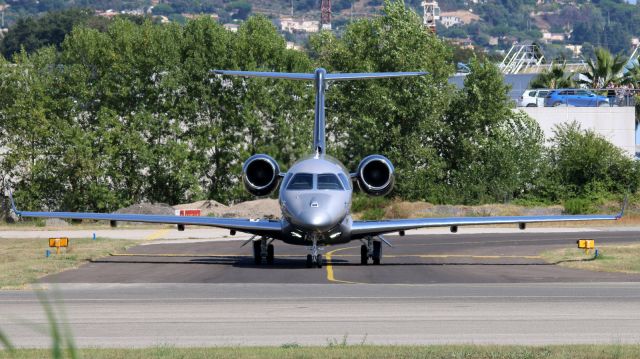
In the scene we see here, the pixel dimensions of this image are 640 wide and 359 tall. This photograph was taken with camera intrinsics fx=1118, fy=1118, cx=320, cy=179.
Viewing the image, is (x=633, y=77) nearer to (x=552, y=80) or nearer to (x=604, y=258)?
(x=552, y=80)

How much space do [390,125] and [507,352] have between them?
43.8 m

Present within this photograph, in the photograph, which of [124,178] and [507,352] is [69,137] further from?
[507,352]

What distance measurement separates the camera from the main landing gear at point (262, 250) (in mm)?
29922

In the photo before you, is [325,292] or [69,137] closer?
[325,292]

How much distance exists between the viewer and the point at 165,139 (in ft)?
184

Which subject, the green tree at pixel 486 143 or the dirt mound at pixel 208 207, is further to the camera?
the green tree at pixel 486 143

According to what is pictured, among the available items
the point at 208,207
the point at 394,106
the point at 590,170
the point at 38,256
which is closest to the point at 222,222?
the point at 38,256

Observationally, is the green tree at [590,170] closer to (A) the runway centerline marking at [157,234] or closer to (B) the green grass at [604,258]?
(B) the green grass at [604,258]

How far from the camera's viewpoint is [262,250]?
30.0 meters

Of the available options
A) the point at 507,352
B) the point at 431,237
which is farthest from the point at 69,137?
the point at 507,352

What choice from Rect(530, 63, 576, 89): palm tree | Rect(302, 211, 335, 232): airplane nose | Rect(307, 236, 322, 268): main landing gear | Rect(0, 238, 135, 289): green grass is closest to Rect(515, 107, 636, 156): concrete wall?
Rect(530, 63, 576, 89): palm tree

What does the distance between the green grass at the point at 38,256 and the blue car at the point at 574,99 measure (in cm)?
3943

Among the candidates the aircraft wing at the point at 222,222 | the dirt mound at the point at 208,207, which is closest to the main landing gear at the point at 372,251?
the aircraft wing at the point at 222,222

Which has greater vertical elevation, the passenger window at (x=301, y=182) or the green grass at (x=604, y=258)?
the passenger window at (x=301, y=182)
